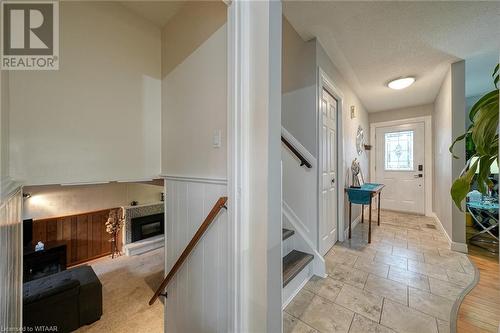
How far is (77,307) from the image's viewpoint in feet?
7.34

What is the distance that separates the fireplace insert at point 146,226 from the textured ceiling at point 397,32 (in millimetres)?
4995

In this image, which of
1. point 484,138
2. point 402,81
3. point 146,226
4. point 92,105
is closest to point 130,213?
point 146,226

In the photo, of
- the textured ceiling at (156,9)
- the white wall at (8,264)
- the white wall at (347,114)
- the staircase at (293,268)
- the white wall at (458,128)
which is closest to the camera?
the white wall at (8,264)

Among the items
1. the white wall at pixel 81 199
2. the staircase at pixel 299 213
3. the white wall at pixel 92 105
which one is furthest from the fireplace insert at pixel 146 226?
the staircase at pixel 299 213

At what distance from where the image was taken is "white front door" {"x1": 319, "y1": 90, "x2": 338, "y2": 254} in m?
2.36

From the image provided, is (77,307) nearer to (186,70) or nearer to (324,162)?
(186,70)

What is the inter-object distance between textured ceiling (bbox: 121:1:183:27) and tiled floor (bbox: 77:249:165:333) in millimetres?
3411

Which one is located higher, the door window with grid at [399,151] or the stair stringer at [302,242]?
the door window with grid at [399,151]

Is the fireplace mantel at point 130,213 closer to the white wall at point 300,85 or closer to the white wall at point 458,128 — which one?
the white wall at point 300,85

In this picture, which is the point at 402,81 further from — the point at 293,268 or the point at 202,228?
the point at 202,228

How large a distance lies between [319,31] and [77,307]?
13.8 feet

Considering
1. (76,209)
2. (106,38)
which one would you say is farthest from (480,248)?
(76,209)

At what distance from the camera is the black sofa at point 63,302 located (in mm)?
1981

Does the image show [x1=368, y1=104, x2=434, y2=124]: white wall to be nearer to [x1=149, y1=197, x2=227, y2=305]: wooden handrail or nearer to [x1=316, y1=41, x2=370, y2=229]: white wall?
[x1=316, y1=41, x2=370, y2=229]: white wall
